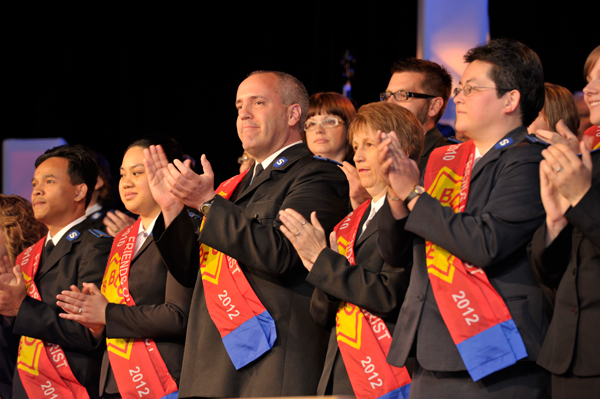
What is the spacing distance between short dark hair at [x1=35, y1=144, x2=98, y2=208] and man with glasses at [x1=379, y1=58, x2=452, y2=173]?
179 cm

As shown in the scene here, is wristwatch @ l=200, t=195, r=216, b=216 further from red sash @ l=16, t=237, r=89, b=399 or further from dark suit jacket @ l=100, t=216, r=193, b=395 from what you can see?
red sash @ l=16, t=237, r=89, b=399

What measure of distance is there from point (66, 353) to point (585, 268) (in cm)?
257

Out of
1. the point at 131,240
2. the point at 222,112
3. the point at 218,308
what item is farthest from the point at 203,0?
the point at 218,308

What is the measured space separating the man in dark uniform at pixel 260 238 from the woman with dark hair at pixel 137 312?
0.19 m

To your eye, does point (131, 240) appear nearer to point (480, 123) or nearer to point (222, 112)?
point (480, 123)

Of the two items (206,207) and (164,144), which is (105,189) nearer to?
(164,144)

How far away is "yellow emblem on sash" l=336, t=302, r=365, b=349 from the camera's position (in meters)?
2.41

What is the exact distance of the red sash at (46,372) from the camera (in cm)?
→ 333

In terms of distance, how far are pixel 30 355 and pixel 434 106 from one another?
7.97 ft

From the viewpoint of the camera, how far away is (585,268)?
1907 millimetres

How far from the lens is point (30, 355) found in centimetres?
342

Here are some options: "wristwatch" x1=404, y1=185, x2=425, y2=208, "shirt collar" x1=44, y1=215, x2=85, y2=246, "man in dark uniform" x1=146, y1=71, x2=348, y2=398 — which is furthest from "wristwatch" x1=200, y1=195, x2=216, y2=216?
"shirt collar" x1=44, y1=215, x2=85, y2=246

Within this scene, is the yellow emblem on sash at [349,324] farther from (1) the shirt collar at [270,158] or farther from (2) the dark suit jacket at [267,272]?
(1) the shirt collar at [270,158]

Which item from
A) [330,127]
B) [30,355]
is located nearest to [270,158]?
[330,127]
